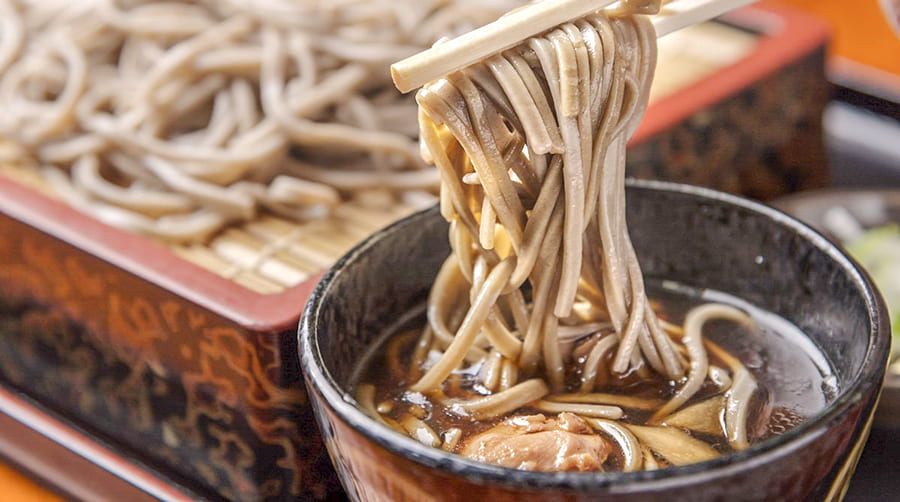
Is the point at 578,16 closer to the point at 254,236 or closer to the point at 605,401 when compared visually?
the point at 605,401

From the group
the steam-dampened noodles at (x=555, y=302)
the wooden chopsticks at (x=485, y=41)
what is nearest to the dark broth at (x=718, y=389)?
the steam-dampened noodles at (x=555, y=302)

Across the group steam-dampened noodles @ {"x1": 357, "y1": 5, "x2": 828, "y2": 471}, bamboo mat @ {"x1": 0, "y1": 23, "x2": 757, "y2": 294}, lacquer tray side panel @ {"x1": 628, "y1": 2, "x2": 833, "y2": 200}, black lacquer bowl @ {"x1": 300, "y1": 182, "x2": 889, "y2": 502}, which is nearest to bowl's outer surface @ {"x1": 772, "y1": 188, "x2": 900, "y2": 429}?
lacquer tray side panel @ {"x1": 628, "y1": 2, "x2": 833, "y2": 200}

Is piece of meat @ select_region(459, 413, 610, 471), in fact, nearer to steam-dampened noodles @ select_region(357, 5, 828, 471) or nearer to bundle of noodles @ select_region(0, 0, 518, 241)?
steam-dampened noodles @ select_region(357, 5, 828, 471)

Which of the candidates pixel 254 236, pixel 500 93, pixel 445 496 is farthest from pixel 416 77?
pixel 254 236

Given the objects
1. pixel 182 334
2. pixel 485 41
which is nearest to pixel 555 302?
pixel 485 41

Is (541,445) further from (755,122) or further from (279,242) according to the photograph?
(755,122)

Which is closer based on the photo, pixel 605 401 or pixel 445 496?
pixel 445 496
